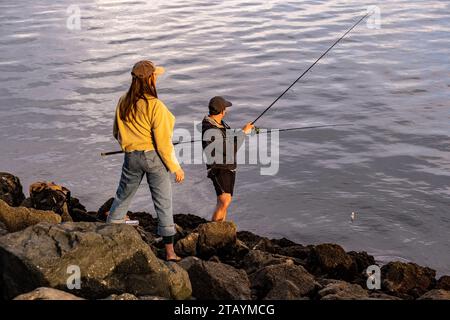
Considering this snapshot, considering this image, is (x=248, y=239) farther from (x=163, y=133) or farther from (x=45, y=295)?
(x=45, y=295)

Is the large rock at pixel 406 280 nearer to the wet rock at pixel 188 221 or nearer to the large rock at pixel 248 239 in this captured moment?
the large rock at pixel 248 239

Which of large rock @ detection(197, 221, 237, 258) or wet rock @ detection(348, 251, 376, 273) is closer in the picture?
large rock @ detection(197, 221, 237, 258)

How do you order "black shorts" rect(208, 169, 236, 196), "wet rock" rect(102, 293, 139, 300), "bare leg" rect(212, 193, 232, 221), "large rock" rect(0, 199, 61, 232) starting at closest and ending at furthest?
"wet rock" rect(102, 293, 139, 300) → "large rock" rect(0, 199, 61, 232) → "black shorts" rect(208, 169, 236, 196) → "bare leg" rect(212, 193, 232, 221)

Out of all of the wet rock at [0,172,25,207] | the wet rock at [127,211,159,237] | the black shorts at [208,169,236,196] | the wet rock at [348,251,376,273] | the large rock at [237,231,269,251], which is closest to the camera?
the black shorts at [208,169,236,196]

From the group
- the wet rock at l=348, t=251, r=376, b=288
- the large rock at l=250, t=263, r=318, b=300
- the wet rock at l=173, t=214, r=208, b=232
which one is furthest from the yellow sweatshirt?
the wet rock at l=173, t=214, r=208, b=232

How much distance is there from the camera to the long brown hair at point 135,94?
21.1 ft

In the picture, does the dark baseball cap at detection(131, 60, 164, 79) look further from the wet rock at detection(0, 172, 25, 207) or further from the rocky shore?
the wet rock at detection(0, 172, 25, 207)

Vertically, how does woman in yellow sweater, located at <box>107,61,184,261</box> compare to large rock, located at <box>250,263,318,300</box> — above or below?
above

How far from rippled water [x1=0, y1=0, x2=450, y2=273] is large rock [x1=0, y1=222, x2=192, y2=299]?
4.71 metres

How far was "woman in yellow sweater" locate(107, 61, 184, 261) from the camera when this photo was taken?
646cm

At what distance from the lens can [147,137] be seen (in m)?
6.57

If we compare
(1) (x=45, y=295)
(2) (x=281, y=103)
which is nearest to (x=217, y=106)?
(1) (x=45, y=295)

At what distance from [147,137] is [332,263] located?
2605 mm

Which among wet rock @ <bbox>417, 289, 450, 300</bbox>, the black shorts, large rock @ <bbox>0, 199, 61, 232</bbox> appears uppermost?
the black shorts
